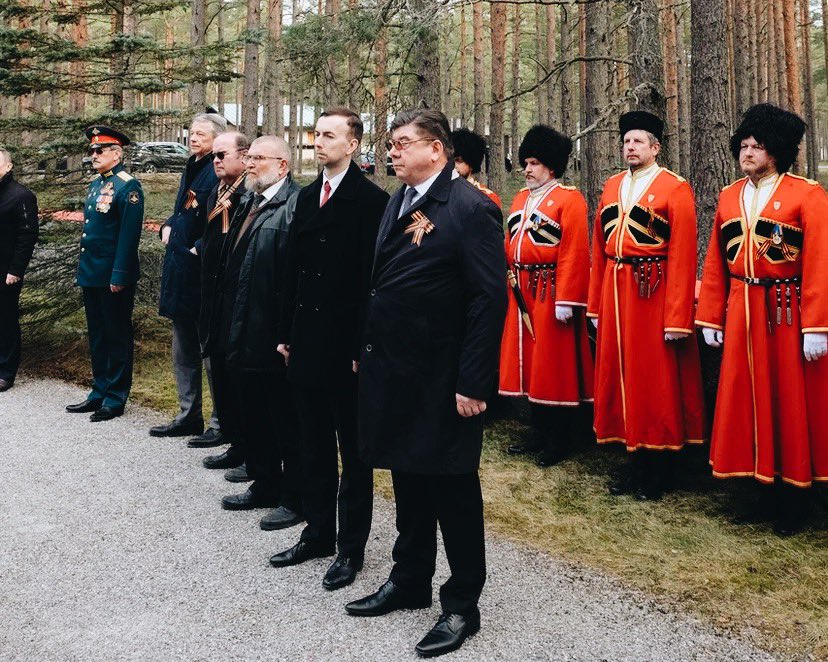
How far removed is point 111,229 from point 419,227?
4.41 meters

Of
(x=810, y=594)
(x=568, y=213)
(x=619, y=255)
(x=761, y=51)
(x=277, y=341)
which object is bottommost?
(x=810, y=594)

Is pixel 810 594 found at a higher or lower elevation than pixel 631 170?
lower

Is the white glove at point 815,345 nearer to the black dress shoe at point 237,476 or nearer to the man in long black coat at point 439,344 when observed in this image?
the man in long black coat at point 439,344

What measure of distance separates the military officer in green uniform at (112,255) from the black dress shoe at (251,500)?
2.45 meters

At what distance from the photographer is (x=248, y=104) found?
67.9ft

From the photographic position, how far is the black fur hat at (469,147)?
641cm

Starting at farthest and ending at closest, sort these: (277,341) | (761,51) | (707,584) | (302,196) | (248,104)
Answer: (761,51) < (248,104) < (277,341) < (302,196) < (707,584)

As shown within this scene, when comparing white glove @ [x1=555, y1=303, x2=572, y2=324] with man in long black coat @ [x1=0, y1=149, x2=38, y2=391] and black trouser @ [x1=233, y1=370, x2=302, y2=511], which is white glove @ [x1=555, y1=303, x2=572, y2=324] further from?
man in long black coat @ [x1=0, y1=149, x2=38, y2=391]

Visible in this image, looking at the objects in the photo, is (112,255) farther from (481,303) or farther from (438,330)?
(481,303)

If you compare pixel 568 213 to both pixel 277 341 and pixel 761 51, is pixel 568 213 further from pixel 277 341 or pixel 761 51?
pixel 761 51

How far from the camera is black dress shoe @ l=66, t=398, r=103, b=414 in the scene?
714 cm

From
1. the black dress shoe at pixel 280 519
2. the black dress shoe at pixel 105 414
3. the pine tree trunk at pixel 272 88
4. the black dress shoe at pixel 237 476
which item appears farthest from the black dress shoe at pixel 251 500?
the pine tree trunk at pixel 272 88

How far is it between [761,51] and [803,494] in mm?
26173

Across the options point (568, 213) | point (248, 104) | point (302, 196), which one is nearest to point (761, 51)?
point (248, 104)
